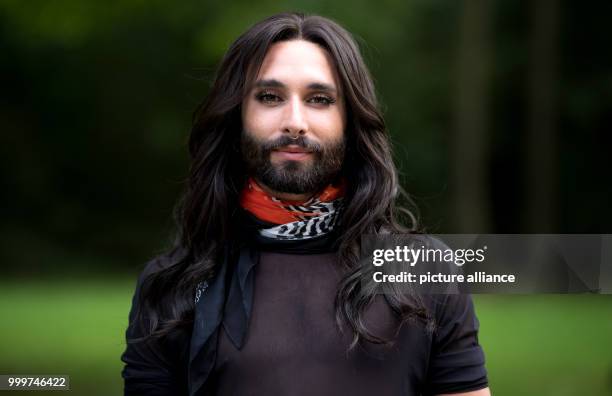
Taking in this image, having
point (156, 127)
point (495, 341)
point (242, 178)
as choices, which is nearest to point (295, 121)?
point (242, 178)

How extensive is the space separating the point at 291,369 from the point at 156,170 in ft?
57.3

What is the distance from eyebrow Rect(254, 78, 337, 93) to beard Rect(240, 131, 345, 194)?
163 millimetres

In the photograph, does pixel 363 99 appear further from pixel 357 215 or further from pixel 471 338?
pixel 471 338

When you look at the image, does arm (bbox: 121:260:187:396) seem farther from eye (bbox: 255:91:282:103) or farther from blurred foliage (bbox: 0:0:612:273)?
blurred foliage (bbox: 0:0:612:273)

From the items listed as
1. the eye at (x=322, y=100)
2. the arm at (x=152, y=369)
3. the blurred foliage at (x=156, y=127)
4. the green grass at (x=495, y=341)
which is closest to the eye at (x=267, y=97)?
the eye at (x=322, y=100)

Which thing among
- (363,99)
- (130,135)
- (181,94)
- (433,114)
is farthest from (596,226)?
(363,99)

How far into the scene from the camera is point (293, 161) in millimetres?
2838

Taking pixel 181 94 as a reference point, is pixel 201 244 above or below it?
below

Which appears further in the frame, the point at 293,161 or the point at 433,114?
the point at 433,114

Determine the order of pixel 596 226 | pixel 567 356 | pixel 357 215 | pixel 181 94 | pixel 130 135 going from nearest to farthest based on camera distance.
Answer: pixel 357 215 < pixel 567 356 < pixel 596 226 < pixel 181 94 < pixel 130 135

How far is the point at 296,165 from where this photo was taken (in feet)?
9.32

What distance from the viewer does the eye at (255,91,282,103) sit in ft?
9.48

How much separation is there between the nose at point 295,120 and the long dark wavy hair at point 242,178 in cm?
19

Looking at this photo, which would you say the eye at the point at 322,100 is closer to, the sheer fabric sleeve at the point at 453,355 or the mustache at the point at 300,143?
the mustache at the point at 300,143
